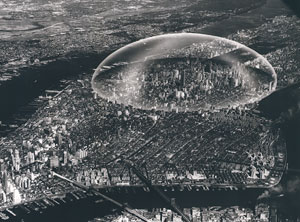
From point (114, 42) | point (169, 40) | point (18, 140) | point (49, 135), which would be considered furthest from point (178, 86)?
point (18, 140)

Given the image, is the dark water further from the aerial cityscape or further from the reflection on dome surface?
the reflection on dome surface

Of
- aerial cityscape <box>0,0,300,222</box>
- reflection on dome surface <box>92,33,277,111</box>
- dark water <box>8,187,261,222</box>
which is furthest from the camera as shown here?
reflection on dome surface <box>92,33,277,111</box>

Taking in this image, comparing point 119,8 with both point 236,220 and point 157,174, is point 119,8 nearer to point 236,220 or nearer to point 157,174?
point 157,174

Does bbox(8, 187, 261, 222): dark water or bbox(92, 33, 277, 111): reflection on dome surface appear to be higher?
bbox(92, 33, 277, 111): reflection on dome surface

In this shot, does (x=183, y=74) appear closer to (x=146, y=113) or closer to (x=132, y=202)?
(x=146, y=113)

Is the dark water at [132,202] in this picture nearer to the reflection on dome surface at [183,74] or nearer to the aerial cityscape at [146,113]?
the aerial cityscape at [146,113]

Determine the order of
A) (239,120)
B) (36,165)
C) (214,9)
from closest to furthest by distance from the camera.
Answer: (36,165) → (239,120) → (214,9)

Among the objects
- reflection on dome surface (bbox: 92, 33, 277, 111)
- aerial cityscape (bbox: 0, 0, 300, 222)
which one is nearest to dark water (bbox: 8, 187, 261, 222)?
aerial cityscape (bbox: 0, 0, 300, 222)

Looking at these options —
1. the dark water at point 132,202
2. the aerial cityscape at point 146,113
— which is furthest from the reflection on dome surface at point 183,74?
the dark water at point 132,202

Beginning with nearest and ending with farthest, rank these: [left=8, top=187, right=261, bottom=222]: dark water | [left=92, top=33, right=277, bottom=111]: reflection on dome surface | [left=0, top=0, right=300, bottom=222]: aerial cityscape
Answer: [left=8, top=187, right=261, bottom=222]: dark water < [left=0, top=0, right=300, bottom=222]: aerial cityscape < [left=92, top=33, right=277, bottom=111]: reflection on dome surface
